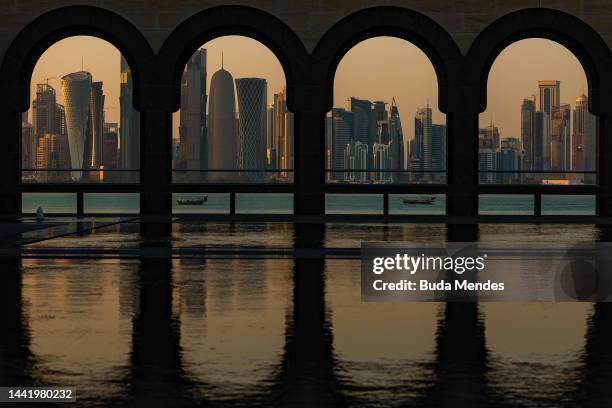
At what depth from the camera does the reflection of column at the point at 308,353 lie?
32.2 ft

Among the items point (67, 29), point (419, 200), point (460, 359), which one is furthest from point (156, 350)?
point (419, 200)

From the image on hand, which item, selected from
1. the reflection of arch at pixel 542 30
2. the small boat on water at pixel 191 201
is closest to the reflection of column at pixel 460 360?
the reflection of arch at pixel 542 30

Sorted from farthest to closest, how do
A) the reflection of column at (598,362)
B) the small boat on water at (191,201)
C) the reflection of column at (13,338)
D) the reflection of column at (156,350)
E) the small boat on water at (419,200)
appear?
the small boat on water at (419,200) < the small boat on water at (191,201) < the reflection of column at (13,338) < the reflection of column at (156,350) < the reflection of column at (598,362)

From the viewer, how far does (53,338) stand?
42.8 feet

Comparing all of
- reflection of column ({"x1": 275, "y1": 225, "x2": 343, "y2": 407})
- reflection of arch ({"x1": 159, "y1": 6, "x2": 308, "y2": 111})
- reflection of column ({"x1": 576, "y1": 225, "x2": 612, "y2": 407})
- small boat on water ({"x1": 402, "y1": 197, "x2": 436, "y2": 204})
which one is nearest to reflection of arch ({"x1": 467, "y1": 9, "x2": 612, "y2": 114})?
reflection of arch ({"x1": 159, "y1": 6, "x2": 308, "y2": 111})

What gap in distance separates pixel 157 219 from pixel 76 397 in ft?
88.8

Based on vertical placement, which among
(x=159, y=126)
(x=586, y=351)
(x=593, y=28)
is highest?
(x=593, y=28)

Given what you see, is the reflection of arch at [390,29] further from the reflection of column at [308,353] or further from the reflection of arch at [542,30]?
the reflection of column at [308,353]

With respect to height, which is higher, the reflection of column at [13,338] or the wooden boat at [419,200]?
the reflection of column at [13,338]

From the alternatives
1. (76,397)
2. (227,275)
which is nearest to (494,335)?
(76,397)

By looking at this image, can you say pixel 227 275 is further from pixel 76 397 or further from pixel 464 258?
pixel 76 397

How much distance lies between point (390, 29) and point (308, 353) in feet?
88.2

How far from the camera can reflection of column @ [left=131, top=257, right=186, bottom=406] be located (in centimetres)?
991

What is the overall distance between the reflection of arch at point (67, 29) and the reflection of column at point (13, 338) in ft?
61.4
